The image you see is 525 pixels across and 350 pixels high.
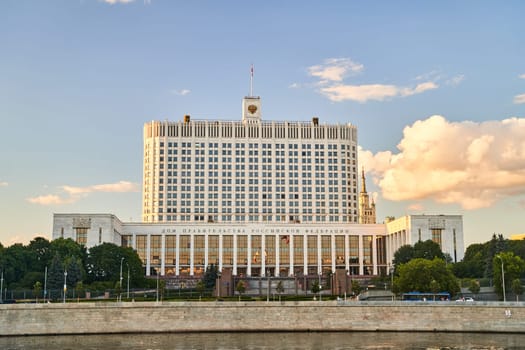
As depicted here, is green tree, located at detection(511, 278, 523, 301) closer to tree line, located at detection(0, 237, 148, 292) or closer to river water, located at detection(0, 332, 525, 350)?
river water, located at detection(0, 332, 525, 350)

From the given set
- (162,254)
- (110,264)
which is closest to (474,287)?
(110,264)

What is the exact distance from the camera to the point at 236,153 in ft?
650

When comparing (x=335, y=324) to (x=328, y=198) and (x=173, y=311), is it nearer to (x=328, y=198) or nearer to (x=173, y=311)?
(x=173, y=311)

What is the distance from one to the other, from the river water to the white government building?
92.5 meters

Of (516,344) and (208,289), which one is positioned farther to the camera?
(208,289)

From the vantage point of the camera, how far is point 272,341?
78062mm

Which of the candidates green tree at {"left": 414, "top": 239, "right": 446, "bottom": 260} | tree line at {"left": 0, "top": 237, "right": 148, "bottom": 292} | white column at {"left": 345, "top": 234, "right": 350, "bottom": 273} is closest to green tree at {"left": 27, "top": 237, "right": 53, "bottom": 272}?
tree line at {"left": 0, "top": 237, "right": 148, "bottom": 292}

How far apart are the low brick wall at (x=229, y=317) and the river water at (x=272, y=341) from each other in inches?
78.6

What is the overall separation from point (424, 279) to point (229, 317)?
32605 mm

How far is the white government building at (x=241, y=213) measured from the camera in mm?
181000

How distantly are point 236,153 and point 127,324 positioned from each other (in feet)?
372

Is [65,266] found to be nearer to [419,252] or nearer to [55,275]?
[55,275]

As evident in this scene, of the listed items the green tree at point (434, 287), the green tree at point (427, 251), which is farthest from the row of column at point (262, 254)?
the green tree at point (434, 287)

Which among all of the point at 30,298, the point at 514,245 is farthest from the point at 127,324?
the point at 514,245
